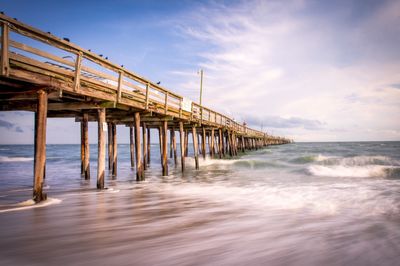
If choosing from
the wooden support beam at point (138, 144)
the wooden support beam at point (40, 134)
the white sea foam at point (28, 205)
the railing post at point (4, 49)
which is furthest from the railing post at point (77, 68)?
the wooden support beam at point (138, 144)

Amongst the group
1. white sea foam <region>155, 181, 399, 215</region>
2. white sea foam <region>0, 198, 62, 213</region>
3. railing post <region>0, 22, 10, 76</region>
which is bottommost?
white sea foam <region>155, 181, 399, 215</region>

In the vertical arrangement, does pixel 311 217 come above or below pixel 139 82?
below

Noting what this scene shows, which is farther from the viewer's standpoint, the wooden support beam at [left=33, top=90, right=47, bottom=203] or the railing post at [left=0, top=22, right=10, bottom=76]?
the wooden support beam at [left=33, top=90, right=47, bottom=203]

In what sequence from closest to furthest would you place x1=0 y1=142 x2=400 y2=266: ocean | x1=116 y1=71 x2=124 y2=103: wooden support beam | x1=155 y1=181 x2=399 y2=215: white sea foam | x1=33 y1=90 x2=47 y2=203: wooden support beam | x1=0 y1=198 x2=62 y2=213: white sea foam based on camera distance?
x1=0 y1=142 x2=400 y2=266: ocean, x1=0 y1=198 x2=62 y2=213: white sea foam, x1=33 y1=90 x2=47 y2=203: wooden support beam, x1=155 y1=181 x2=399 y2=215: white sea foam, x1=116 y1=71 x2=124 y2=103: wooden support beam

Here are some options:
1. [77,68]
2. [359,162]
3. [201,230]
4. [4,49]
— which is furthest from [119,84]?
[359,162]

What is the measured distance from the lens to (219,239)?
399 cm

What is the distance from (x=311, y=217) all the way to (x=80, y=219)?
479 cm

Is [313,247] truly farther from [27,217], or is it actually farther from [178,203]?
[27,217]

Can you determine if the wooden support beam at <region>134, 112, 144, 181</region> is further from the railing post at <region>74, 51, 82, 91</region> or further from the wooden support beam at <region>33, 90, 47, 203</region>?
the wooden support beam at <region>33, 90, 47, 203</region>

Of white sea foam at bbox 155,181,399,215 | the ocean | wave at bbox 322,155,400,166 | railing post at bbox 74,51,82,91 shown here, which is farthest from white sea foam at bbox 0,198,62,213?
wave at bbox 322,155,400,166

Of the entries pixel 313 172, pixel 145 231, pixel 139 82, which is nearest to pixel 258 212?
pixel 145 231

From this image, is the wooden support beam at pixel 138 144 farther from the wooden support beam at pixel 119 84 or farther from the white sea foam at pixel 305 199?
the white sea foam at pixel 305 199

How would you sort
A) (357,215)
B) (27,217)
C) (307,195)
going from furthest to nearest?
(307,195), (357,215), (27,217)

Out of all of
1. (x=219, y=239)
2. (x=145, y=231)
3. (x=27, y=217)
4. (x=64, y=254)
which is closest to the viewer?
(x=64, y=254)
